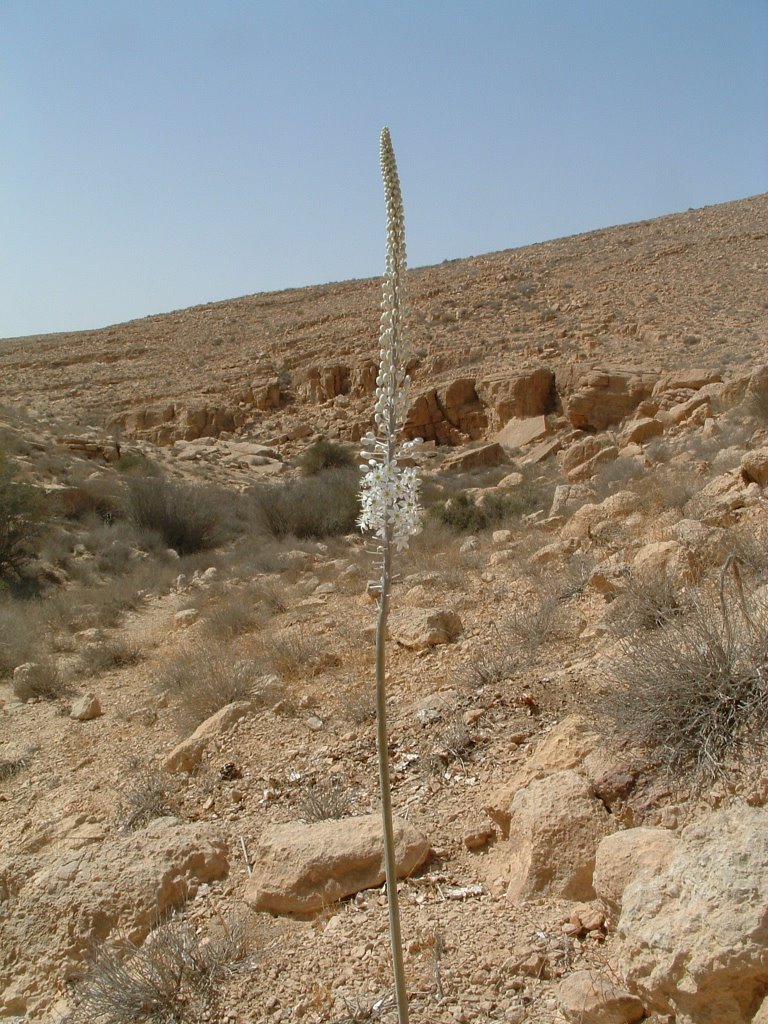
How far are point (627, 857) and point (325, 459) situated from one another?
1760cm

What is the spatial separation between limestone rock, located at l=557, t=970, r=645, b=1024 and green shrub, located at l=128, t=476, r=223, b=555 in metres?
12.5

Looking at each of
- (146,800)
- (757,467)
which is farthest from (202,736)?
(757,467)

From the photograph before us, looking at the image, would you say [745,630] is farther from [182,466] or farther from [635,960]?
[182,466]

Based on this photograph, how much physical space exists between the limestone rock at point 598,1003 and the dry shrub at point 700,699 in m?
0.84

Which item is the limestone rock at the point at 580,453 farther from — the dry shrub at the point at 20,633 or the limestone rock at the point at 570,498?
the dry shrub at the point at 20,633

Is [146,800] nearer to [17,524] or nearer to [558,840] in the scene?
[558,840]

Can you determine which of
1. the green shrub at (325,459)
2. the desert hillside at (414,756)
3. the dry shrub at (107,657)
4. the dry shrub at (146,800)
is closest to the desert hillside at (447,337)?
the green shrub at (325,459)

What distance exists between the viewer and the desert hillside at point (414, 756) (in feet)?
7.57

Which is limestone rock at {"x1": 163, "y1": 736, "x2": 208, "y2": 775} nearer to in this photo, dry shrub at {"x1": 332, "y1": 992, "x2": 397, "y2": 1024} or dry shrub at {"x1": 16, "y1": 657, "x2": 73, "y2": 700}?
dry shrub at {"x1": 332, "y1": 992, "x2": 397, "y2": 1024}

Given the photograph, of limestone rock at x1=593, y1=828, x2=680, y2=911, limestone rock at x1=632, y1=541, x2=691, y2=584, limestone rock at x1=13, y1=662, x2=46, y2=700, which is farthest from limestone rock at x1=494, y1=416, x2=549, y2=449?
limestone rock at x1=593, y1=828, x2=680, y2=911

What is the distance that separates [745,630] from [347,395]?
21.0m

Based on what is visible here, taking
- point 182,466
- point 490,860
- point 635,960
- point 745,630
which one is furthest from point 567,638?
point 182,466

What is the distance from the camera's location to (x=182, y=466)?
1938 centimetres

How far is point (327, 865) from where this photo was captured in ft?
9.64
